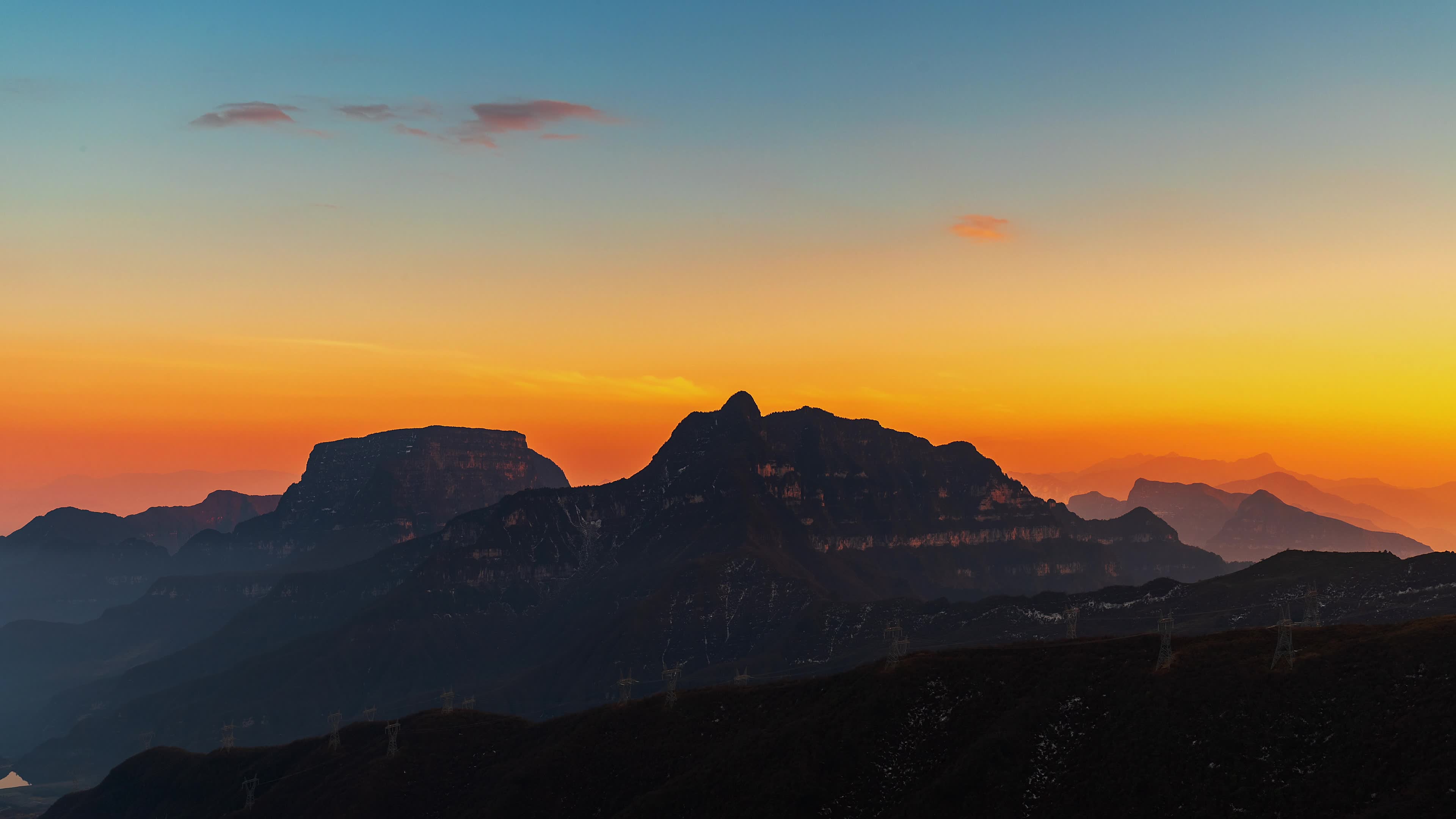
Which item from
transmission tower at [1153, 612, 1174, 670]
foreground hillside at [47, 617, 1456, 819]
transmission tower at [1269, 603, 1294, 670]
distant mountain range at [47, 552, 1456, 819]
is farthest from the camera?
transmission tower at [1153, 612, 1174, 670]

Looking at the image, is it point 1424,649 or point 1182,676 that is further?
point 1182,676

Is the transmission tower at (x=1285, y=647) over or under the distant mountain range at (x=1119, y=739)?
over

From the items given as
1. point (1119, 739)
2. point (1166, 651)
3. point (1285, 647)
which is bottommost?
point (1119, 739)

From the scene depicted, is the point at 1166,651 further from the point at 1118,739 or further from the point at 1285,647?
the point at 1118,739

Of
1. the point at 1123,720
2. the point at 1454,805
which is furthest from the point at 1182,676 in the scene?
the point at 1454,805

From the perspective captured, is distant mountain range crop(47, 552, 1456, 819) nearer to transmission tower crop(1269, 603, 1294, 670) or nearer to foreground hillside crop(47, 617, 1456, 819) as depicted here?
foreground hillside crop(47, 617, 1456, 819)

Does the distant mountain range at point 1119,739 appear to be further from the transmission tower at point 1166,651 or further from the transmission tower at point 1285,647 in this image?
the transmission tower at point 1166,651

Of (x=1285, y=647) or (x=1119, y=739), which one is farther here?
(x=1285, y=647)

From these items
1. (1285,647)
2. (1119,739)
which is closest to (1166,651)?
(1285,647)

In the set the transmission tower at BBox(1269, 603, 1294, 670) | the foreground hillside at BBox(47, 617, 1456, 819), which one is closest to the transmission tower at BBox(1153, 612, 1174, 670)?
the foreground hillside at BBox(47, 617, 1456, 819)

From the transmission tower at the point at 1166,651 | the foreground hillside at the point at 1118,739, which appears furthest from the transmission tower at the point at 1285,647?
the transmission tower at the point at 1166,651

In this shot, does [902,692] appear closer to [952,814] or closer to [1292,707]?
[952,814]
